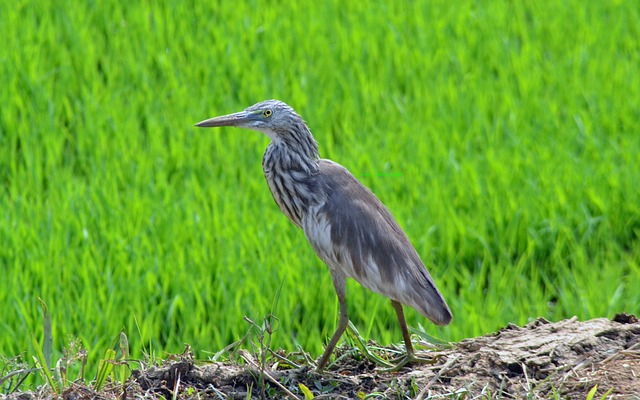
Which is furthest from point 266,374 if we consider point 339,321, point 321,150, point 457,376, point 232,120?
point 321,150

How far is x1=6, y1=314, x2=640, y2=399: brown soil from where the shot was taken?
3836 mm

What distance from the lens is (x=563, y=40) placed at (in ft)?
26.9

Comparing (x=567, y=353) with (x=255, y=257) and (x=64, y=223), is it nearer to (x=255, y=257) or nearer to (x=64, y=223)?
(x=255, y=257)

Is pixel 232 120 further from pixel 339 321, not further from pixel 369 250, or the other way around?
pixel 339 321

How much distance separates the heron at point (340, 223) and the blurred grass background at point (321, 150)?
665mm

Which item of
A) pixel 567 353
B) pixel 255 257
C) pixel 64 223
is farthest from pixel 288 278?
pixel 567 353

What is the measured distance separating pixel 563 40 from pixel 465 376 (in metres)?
4.91

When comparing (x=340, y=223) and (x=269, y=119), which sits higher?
(x=269, y=119)

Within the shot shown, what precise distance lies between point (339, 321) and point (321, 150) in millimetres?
2689

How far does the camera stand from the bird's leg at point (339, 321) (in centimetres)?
406

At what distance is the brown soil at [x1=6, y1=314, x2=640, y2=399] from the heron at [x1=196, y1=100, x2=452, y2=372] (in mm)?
139

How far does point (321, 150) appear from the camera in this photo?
22.1 feet

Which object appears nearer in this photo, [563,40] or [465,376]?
[465,376]

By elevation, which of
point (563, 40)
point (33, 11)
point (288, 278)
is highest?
point (33, 11)
